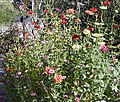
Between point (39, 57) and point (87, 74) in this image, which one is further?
point (39, 57)

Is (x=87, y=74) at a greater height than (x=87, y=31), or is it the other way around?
(x=87, y=31)

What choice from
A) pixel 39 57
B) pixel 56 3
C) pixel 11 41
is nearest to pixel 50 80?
pixel 39 57

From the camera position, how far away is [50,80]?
317 centimetres

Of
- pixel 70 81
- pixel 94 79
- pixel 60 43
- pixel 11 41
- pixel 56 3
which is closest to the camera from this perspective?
pixel 94 79

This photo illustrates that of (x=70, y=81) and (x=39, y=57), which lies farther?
(x=39, y=57)

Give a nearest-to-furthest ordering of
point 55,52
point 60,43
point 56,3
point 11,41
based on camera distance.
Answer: point 55,52, point 60,43, point 11,41, point 56,3

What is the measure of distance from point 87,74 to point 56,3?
15.9 ft

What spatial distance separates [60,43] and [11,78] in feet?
2.36

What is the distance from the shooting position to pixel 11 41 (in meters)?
6.69

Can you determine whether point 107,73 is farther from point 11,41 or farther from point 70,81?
point 11,41

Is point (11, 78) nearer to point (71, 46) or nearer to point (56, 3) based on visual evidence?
point (71, 46)

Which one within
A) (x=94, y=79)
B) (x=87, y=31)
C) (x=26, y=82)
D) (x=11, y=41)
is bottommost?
(x=11, y=41)

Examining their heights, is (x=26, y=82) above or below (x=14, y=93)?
above

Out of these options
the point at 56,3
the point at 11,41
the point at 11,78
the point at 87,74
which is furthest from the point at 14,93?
the point at 56,3
